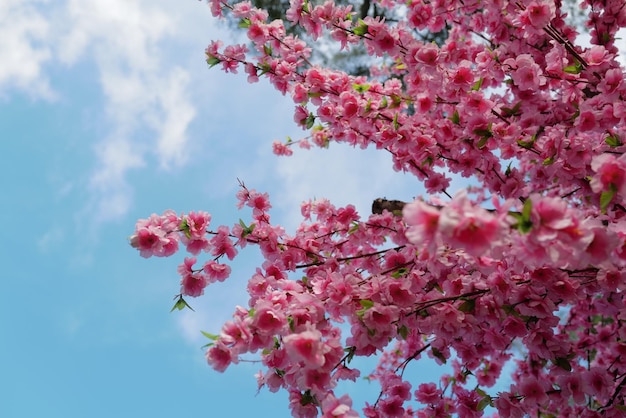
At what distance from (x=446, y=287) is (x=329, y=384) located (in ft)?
3.86

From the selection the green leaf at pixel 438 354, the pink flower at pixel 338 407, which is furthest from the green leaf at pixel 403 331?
the green leaf at pixel 438 354

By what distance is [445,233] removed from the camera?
147 cm

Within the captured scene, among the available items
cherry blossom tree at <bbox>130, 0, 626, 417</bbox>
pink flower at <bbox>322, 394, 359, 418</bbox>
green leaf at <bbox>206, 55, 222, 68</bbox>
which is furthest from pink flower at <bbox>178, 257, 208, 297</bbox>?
green leaf at <bbox>206, 55, 222, 68</bbox>

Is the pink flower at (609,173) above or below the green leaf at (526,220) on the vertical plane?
above

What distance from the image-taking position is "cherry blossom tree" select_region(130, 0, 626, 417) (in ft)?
5.94

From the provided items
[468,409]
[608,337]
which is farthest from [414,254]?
[608,337]

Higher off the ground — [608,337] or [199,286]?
[608,337]

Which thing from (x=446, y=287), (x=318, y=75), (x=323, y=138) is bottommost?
(x=446, y=287)

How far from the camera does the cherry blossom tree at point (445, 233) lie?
5.94 feet

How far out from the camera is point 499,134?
358 centimetres

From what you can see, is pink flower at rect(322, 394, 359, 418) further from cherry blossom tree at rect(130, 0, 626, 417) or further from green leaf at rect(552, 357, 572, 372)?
green leaf at rect(552, 357, 572, 372)

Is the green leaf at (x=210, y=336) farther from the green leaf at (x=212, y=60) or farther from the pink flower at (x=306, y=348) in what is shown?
the green leaf at (x=212, y=60)

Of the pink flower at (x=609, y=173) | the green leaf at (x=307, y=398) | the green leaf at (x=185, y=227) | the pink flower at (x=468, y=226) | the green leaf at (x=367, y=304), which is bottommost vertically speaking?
the pink flower at (x=468, y=226)

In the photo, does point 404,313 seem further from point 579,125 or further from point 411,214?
point 579,125
